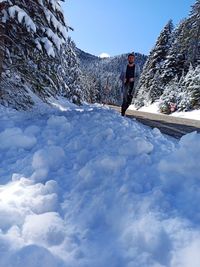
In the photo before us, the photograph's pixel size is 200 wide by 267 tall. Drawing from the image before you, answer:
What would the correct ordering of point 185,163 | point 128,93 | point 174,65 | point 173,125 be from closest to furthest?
point 185,163
point 128,93
point 173,125
point 174,65

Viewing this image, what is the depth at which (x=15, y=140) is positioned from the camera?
20.6ft

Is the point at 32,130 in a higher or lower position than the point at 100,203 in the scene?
higher

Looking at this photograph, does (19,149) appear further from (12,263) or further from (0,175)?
(12,263)

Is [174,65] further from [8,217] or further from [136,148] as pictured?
[8,217]

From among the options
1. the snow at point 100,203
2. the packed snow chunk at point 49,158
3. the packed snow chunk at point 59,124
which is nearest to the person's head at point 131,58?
the packed snow chunk at point 59,124

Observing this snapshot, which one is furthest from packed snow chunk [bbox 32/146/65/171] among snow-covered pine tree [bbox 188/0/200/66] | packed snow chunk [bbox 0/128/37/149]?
snow-covered pine tree [bbox 188/0/200/66]

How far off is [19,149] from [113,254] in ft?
10.0

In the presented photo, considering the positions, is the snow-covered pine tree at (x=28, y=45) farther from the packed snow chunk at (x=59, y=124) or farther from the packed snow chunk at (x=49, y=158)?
Result: the packed snow chunk at (x=49, y=158)

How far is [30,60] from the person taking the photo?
1046cm

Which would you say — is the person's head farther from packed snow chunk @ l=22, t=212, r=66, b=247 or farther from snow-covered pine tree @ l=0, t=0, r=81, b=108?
packed snow chunk @ l=22, t=212, r=66, b=247

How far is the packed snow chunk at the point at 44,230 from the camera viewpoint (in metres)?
3.72

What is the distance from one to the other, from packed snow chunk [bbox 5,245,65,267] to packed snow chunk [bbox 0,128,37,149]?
115 inches

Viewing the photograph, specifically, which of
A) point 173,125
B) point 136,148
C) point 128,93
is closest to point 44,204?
point 136,148

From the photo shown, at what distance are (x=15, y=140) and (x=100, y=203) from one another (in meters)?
2.57
